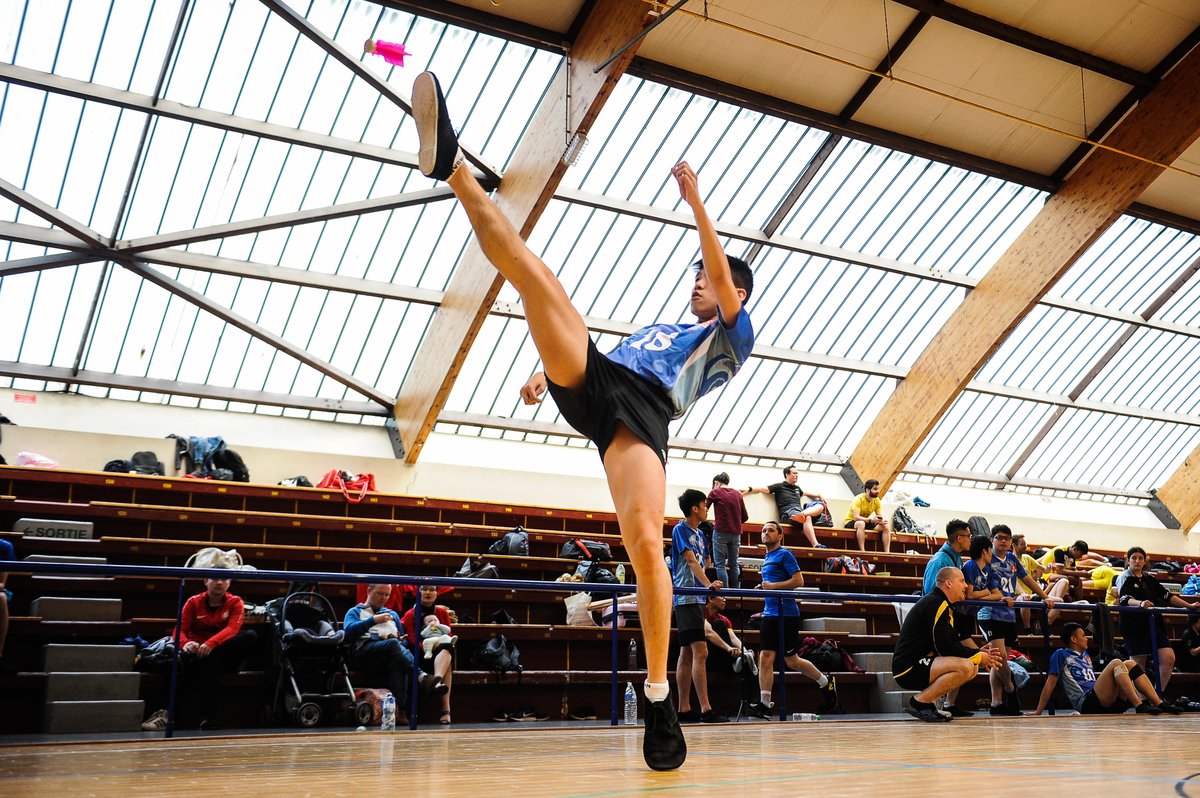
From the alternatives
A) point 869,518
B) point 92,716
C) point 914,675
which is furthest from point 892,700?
point 92,716

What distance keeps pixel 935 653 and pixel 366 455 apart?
1036cm

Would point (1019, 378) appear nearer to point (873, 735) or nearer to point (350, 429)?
point (350, 429)

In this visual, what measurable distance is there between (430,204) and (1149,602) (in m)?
10.2

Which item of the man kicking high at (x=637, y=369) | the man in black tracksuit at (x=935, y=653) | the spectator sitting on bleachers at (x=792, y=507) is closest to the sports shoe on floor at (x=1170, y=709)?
the man in black tracksuit at (x=935, y=653)

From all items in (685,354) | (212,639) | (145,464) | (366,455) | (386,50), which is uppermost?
(386,50)

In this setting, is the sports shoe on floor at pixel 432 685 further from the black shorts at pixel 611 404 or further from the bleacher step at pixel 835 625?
the bleacher step at pixel 835 625

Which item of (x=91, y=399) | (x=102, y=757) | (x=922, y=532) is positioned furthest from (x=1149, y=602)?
(x=91, y=399)

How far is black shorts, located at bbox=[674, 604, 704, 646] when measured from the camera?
7.14 meters

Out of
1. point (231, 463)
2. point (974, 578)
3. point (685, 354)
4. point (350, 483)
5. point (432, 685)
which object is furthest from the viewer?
point (231, 463)

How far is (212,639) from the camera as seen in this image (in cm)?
670

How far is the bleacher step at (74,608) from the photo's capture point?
7.40 meters

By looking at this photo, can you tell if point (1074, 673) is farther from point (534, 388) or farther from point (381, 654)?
point (534, 388)

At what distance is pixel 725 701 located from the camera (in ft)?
29.2

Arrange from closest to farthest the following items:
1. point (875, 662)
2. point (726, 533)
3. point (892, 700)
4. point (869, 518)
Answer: point (892, 700)
point (726, 533)
point (875, 662)
point (869, 518)
